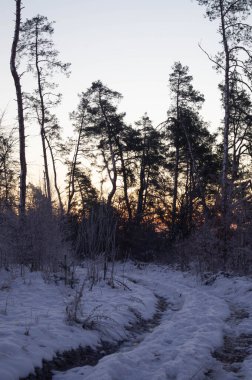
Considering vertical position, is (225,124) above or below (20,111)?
above

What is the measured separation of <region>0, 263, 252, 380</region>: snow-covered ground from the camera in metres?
4.54

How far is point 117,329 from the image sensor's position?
265 inches


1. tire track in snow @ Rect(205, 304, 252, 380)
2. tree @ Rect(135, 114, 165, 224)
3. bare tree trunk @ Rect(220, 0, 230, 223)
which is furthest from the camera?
tree @ Rect(135, 114, 165, 224)

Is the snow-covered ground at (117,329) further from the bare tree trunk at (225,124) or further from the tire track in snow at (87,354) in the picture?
the bare tree trunk at (225,124)

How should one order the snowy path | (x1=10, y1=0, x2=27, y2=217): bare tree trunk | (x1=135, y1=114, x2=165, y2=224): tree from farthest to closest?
(x1=135, y1=114, x2=165, y2=224): tree, (x1=10, y1=0, x2=27, y2=217): bare tree trunk, the snowy path

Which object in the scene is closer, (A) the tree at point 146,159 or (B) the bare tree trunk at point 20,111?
(B) the bare tree trunk at point 20,111

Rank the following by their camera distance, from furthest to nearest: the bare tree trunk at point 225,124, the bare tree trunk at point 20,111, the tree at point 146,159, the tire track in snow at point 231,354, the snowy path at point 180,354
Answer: the tree at point 146,159
the bare tree trunk at point 225,124
the bare tree trunk at point 20,111
the tire track in snow at point 231,354
the snowy path at point 180,354

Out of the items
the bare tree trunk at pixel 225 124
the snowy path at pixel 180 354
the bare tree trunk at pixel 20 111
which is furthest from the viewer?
the bare tree trunk at pixel 225 124

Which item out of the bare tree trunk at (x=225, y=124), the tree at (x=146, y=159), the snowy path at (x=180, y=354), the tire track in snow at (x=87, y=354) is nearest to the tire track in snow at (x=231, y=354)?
the snowy path at (x=180, y=354)

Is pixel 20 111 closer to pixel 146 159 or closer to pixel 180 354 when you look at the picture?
pixel 180 354

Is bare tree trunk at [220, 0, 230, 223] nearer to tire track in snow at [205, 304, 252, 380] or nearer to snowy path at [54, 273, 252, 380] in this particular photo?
snowy path at [54, 273, 252, 380]

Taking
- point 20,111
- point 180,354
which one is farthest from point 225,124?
point 180,354

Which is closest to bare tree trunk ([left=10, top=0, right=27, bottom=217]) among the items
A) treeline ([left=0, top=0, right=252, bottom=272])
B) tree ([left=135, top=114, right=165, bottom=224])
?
treeline ([left=0, top=0, right=252, bottom=272])

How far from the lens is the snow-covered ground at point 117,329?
454 cm
